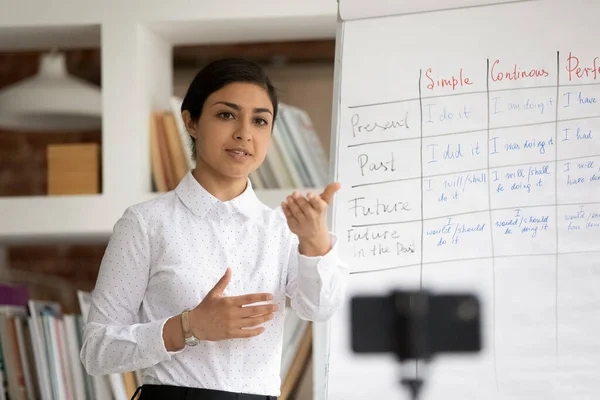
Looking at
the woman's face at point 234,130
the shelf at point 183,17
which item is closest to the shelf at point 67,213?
the shelf at point 183,17

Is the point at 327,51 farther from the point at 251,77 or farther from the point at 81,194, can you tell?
the point at 251,77

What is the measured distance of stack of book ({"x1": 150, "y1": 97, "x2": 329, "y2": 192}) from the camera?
254cm

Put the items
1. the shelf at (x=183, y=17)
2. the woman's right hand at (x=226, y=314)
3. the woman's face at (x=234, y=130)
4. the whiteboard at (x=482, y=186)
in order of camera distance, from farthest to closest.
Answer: the shelf at (x=183, y=17) → the whiteboard at (x=482, y=186) → the woman's face at (x=234, y=130) → the woman's right hand at (x=226, y=314)

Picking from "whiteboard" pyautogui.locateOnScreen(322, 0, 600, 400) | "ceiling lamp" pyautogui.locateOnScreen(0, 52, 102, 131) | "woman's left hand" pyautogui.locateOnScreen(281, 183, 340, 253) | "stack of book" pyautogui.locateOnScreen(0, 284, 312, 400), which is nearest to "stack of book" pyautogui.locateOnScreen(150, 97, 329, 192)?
"ceiling lamp" pyautogui.locateOnScreen(0, 52, 102, 131)

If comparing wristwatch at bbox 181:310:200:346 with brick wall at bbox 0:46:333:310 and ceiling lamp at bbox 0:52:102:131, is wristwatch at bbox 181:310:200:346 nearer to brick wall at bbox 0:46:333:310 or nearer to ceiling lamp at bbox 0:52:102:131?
ceiling lamp at bbox 0:52:102:131

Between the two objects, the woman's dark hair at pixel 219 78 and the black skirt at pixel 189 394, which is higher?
the woman's dark hair at pixel 219 78

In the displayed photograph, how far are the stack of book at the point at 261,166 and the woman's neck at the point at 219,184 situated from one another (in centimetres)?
73

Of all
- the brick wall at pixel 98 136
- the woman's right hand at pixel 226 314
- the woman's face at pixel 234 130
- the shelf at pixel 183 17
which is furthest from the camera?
the brick wall at pixel 98 136

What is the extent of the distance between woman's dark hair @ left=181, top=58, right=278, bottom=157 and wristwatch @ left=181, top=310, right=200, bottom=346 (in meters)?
0.41

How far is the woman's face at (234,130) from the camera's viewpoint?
1.74m

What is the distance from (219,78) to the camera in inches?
69.9

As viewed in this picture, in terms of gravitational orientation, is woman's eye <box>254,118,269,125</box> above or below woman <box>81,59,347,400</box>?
above

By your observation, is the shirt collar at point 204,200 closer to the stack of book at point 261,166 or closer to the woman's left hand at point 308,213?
the woman's left hand at point 308,213

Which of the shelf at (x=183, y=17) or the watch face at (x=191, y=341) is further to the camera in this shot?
A: the shelf at (x=183, y=17)
